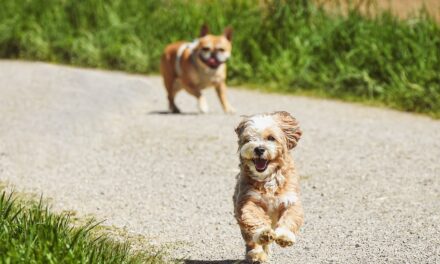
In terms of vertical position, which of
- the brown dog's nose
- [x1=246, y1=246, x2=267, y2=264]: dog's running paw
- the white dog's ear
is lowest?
[x1=246, y1=246, x2=267, y2=264]: dog's running paw

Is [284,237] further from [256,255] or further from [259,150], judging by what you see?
[259,150]

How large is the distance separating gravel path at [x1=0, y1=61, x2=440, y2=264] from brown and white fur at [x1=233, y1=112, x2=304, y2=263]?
0.63 m

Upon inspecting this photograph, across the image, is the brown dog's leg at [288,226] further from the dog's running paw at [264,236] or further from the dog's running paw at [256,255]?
the dog's running paw at [256,255]

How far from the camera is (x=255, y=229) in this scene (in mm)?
5637

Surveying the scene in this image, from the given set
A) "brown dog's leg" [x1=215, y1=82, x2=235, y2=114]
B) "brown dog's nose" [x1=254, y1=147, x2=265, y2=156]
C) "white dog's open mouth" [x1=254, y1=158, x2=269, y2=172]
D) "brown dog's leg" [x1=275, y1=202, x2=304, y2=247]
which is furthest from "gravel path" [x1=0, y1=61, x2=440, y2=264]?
"brown dog's nose" [x1=254, y1=147, x2=265, y2=156]

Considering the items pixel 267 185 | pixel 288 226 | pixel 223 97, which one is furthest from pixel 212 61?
pixel 288 226

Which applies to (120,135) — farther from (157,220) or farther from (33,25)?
(33,25)

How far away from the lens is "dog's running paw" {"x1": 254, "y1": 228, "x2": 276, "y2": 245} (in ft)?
18.2

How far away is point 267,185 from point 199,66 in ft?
21.3

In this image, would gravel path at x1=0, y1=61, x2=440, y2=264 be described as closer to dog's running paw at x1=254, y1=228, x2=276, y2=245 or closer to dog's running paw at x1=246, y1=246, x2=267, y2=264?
dog's running paw at x1=246, y1=246, x2=267, y2=264

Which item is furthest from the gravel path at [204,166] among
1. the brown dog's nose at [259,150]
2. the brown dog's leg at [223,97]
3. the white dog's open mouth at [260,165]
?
the brown dog's nose at [259,150]

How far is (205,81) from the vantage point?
12258 mm

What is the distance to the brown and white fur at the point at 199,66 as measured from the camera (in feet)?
39.3

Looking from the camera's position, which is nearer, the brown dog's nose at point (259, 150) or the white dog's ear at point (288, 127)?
the brown dog's nose at point (259, 150)
